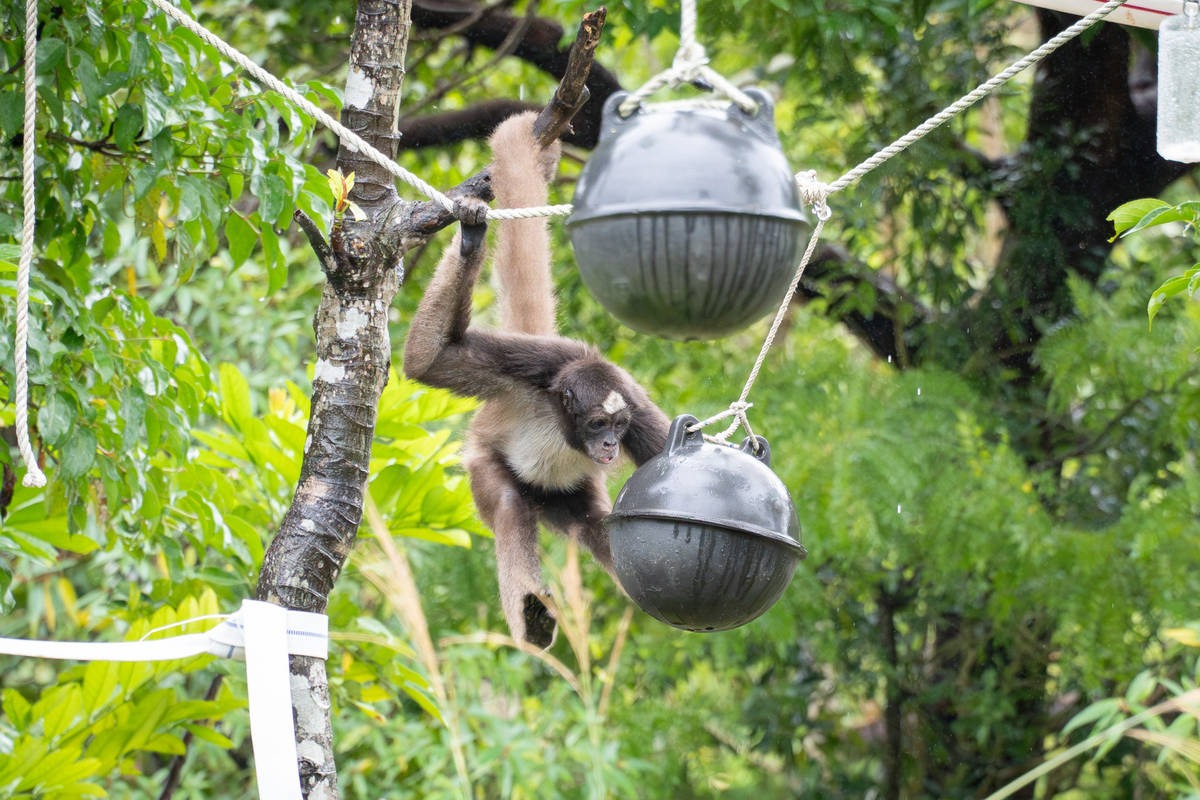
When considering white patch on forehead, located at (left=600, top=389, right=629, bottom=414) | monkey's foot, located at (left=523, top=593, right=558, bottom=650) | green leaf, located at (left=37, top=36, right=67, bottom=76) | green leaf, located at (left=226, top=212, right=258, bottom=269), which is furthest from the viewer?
monkey's foot, located at (left=523, top=593, right=558, bottom=650)

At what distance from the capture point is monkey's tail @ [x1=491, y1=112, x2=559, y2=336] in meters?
3.78

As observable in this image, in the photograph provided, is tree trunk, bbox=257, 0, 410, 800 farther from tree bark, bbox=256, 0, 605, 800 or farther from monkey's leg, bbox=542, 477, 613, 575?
monkey's leg, bbox=542, 477, 613, 575

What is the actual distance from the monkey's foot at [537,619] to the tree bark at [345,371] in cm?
117

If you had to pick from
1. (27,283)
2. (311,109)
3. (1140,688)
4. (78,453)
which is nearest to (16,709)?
(78,453)

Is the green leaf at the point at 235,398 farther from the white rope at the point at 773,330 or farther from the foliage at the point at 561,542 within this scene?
the white rope at the point at 773,330

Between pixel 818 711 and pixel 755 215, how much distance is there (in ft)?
19.7

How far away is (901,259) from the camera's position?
6770 mm

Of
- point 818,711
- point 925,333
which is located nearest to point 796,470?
point 925,333

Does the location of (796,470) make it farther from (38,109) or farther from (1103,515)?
(38,109)

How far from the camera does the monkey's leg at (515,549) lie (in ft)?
13.6

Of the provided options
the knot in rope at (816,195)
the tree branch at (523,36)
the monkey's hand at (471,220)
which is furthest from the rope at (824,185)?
the tree branch at (523,36)

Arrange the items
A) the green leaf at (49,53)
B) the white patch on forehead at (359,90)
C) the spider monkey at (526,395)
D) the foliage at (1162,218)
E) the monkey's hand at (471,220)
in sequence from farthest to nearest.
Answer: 1. the spider monkey at (526,395)
2. the white patch on forehead at (359,90)
3. the monkey's hand at (471,220)
4. the green leaf at (49,53)
5. the foliage at (1162,218)

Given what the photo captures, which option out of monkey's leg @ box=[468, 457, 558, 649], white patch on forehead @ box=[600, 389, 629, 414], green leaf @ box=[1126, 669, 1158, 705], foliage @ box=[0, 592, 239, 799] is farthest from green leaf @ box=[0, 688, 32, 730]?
green leaf @ box=[1126, 669, 1158, 705]

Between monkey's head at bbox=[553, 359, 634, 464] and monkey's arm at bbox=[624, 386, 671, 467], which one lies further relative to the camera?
monkey's arm at bbox=[624, 386, 671, 467]
